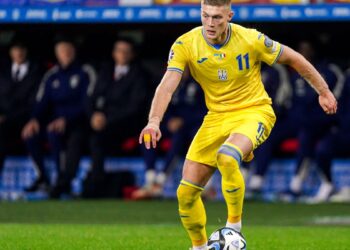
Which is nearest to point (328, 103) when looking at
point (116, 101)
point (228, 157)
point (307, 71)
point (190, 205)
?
point (307, 71)

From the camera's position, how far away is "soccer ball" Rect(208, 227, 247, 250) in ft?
28.2

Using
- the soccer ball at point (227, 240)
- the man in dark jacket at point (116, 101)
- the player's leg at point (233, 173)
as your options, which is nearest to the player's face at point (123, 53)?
the man in dark jacket at point (116, 101)

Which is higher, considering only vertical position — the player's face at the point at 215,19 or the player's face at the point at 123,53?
the player's face at the point at 215,19

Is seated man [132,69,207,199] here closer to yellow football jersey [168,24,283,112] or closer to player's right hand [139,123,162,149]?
yellow football jersey [168,24,283,112]

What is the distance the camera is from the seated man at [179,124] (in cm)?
1686

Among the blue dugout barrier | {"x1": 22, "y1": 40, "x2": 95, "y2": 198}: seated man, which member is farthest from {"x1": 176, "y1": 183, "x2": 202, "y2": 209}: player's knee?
{"x1": 22, "y1": 40, "x2": 95, "y2": 198}: seated man

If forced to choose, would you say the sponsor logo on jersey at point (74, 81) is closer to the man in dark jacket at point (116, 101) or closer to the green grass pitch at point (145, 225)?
the man in dark jacket at point (116, 101)

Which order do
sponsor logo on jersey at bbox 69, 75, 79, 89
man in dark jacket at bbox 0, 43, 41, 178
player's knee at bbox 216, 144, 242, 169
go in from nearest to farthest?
player's knee at bbox 216, 144, 242, 169, sponsor logo on jersey at bbox 69, 75, 79, 89, man in dark jacket at bbox 0, 43, 41, 178

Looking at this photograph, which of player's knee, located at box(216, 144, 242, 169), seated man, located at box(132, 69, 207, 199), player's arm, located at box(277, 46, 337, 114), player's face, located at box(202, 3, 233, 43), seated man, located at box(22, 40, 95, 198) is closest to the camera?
player's knee, located at box(216, 144, 242, 169)

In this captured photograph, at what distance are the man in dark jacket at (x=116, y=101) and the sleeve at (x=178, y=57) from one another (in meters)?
7.90

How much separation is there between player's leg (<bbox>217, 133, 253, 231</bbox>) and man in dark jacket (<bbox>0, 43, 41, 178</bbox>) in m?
9.15

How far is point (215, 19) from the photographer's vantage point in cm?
884

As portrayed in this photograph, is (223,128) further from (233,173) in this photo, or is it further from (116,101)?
(116,101)

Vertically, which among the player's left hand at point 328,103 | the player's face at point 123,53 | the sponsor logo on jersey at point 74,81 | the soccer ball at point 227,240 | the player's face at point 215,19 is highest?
the player's face at point 215,19
